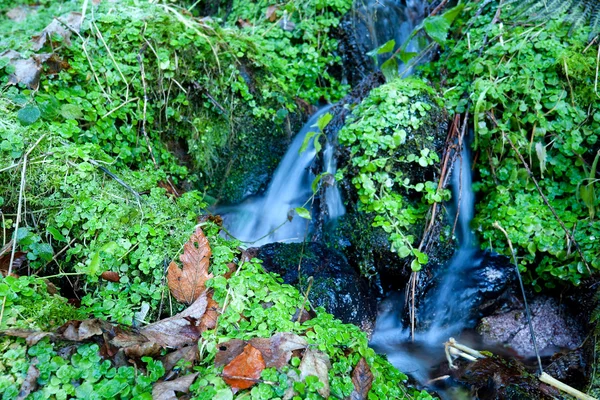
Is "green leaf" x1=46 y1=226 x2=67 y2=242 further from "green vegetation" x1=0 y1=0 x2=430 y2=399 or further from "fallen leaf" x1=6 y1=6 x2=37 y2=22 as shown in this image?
"fallen leaf" x1=6 y1=6 x2=37 y2=22

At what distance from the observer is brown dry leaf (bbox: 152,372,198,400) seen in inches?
80.4

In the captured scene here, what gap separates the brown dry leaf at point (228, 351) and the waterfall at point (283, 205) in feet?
6.95

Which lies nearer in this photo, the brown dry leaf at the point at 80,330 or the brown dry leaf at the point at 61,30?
the brown dry leaf at the point at 80,330

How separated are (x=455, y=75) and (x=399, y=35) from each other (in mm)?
1632

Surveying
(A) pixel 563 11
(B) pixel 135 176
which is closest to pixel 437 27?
(A) pixel 563 11

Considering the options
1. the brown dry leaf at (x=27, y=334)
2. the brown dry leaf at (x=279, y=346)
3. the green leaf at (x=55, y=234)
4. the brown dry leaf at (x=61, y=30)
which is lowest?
the brown dry leaf at (x=279, y=346)

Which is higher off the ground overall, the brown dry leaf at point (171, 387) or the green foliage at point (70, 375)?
the green foliage at point (70, 375)

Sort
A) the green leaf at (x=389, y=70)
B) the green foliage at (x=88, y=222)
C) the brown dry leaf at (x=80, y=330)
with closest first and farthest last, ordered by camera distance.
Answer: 1. the brown dry leaf at (x=80, y=330)
2. the green foliage at (x=88, y=222)
3. the green leaf at (x=389, y=70)

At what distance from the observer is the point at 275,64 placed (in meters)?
5.20

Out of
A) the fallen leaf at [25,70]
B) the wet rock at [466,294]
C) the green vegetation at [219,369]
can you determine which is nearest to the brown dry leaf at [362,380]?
the green vegetation at [219,369]

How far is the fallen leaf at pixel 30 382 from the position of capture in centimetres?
192

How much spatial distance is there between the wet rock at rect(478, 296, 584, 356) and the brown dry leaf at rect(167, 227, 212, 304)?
110 inches

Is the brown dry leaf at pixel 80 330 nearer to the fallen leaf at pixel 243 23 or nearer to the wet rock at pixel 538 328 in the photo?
the wet rock at pixel 538 328

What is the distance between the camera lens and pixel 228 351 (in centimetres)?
230
